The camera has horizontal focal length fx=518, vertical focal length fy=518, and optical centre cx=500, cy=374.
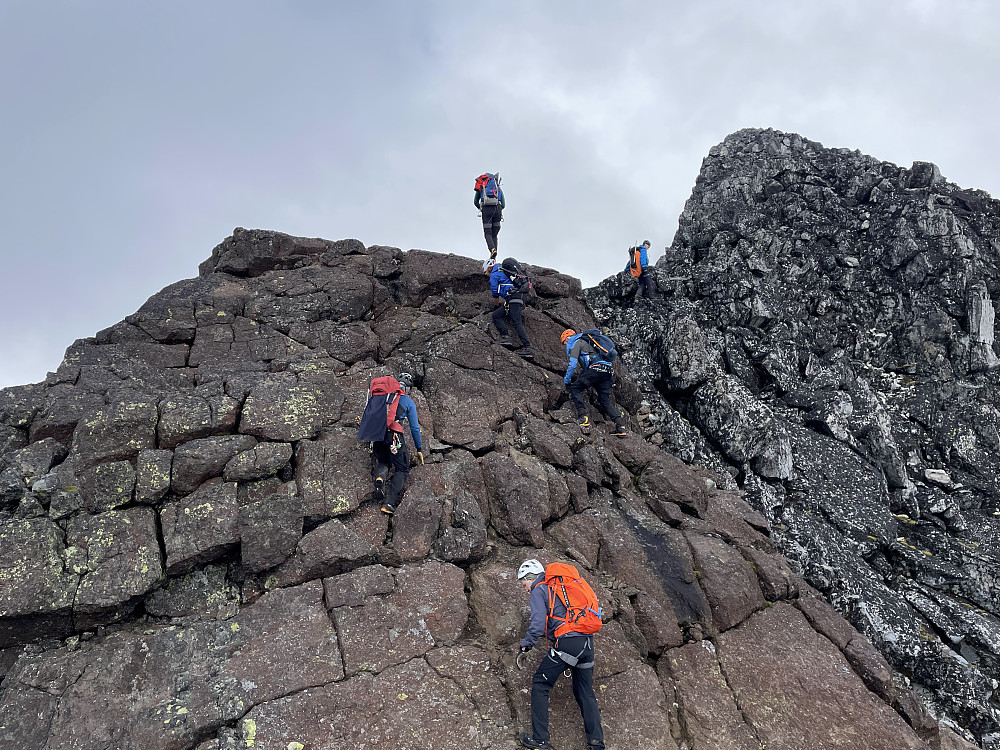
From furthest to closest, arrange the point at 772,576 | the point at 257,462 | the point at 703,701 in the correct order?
the point at 772,576 < the point at 257,462 < the point at 703,701

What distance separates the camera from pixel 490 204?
2303cm

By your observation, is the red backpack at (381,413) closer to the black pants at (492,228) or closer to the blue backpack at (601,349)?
the blue backpack at (601,349)

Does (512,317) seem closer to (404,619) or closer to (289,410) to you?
(289,410)

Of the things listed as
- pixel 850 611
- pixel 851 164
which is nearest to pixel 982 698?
pixel 850 611

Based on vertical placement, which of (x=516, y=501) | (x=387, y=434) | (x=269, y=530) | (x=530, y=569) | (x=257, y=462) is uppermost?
(x=387, y=434)

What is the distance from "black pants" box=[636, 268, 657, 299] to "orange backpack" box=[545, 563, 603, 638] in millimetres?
19723

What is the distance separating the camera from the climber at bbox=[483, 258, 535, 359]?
64.0ft

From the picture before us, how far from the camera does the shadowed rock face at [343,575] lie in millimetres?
9453

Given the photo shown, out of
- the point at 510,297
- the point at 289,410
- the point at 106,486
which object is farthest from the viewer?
the point at 510,297

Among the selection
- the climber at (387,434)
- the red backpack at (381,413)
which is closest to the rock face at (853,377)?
the climber at (387,434)

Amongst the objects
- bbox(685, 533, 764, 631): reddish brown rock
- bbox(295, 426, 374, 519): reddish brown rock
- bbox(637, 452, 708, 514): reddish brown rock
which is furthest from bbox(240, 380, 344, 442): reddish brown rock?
bbox(685, 533, 764, 631): reddish brown rock

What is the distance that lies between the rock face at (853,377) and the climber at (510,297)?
20.5 ft

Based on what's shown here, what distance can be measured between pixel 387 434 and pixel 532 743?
278 inches

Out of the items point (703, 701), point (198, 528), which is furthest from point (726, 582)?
point (198, 528)
